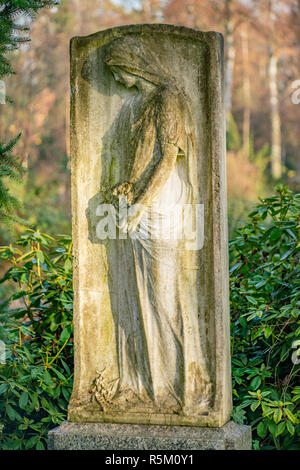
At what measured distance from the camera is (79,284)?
4086 millimetres

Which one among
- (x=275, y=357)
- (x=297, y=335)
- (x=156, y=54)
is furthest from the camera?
(x=275, y=357)

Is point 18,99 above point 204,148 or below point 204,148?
above

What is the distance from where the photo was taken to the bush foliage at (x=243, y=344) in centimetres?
442

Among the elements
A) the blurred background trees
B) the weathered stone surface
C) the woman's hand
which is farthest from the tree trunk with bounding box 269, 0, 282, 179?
the woman's hand

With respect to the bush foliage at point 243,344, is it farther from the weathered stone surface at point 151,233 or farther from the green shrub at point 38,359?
the weathered stone surface at point 151,233

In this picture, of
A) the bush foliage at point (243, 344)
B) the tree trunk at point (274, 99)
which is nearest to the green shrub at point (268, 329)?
the bush foliage at point (243, 344)

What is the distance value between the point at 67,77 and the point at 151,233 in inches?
605

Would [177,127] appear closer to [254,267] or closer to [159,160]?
[159,160]

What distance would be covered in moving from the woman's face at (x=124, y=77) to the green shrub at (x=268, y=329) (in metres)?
1.61

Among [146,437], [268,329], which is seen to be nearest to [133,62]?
[268,329]

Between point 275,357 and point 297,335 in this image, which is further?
point 275,357

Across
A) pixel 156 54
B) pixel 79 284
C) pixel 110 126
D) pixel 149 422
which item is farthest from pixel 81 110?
pixel 149 422
